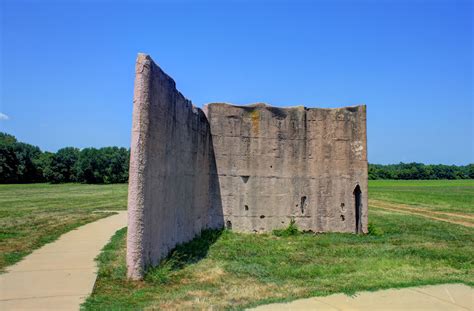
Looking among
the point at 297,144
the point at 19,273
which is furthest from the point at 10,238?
the point at 297,144

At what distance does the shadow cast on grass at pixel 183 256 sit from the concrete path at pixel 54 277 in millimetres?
989

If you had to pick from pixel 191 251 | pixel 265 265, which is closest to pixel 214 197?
pixel 191 251

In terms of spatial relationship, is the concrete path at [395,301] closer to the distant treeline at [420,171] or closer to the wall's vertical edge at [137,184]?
the wall's vertical edge at [137,184]

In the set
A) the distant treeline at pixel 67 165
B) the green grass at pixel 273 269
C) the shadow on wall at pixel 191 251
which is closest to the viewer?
the green grass at pixel 273 269

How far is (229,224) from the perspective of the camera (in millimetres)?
12797

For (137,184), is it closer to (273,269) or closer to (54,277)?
(54,277)

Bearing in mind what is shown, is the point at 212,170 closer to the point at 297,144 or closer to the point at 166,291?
the point at 297,144

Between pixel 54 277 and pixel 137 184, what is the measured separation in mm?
2054

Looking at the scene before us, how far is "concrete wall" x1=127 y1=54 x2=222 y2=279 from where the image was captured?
7180 mm

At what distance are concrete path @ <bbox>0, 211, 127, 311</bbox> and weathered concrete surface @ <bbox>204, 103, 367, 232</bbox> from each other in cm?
394

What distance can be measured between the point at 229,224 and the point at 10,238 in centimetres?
566

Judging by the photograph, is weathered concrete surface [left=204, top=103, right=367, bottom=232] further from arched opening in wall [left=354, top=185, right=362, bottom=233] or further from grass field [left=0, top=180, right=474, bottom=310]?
grass field [left=0, top=180, right=474, bottom=310]

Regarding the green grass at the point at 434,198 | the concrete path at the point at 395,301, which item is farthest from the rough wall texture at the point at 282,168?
the green grass at the point at 434,198

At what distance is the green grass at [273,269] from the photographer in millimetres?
6371
